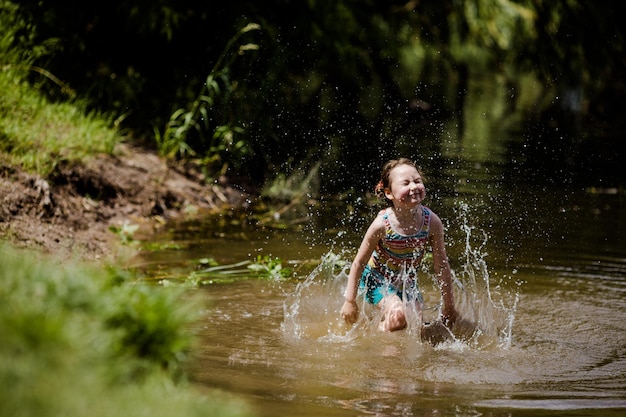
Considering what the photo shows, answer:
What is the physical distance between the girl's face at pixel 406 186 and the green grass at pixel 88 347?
251 centimetres

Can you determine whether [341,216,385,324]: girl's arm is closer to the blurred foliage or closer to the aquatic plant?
the aquatic plant

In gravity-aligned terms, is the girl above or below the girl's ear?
below

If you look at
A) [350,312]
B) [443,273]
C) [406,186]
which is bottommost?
[350,312]

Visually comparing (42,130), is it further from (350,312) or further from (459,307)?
(459,307)

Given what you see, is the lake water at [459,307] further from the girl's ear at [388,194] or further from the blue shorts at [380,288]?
the girl's ear at [388,194]

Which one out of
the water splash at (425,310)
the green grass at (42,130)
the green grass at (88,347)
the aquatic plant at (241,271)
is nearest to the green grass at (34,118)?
the green grass at (42,130)

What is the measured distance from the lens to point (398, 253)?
5.85m

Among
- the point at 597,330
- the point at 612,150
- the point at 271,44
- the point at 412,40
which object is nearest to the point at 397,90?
the point at 412,40

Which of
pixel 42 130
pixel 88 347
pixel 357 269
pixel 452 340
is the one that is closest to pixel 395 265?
pixel 357 269

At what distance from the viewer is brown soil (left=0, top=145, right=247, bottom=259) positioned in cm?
674

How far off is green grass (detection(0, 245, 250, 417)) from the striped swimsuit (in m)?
2.60

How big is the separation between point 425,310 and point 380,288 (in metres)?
0.45

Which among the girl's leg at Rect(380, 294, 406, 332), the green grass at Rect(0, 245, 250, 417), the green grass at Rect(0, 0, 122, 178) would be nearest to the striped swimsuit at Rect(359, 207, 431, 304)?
the girl's leg at Rect(380, 294, 406, 332)

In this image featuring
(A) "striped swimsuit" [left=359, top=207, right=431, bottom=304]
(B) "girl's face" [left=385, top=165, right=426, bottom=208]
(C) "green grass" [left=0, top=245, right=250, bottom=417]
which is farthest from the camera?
(A) "striped swimsuit" [left=359, top=207, right=431, bottom=304]
